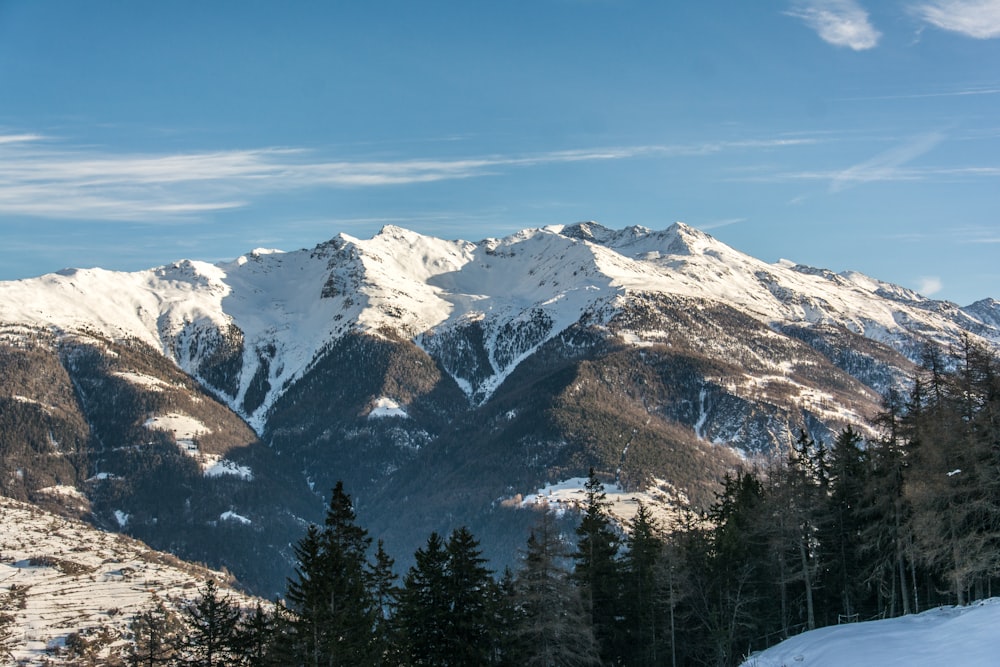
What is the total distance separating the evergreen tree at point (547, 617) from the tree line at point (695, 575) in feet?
0.39

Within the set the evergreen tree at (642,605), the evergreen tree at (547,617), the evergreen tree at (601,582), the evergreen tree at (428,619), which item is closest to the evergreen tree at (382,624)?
the evergreen tree at (428,619)

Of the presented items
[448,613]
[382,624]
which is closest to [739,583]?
[448,613]

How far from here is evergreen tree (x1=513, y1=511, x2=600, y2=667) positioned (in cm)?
5878

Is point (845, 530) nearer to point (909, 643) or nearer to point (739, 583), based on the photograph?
Answer: point (739, 583)

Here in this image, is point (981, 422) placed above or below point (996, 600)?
above

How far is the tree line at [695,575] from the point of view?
5509 centimetres

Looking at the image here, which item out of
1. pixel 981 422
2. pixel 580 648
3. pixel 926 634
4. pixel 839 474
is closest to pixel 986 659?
pixel 926 634

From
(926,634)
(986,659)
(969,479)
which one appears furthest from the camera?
(969,479)

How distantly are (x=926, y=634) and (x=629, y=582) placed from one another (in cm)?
3452

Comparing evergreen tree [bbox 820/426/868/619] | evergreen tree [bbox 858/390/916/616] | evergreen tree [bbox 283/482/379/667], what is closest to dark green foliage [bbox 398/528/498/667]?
evergreen tree [bbox 283/482/379/667]

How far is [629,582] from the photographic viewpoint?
78.1 metres

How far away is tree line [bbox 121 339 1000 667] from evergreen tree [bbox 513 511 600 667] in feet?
0.39

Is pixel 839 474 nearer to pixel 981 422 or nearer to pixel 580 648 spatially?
pixel 981 422

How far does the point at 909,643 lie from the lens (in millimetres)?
44719
